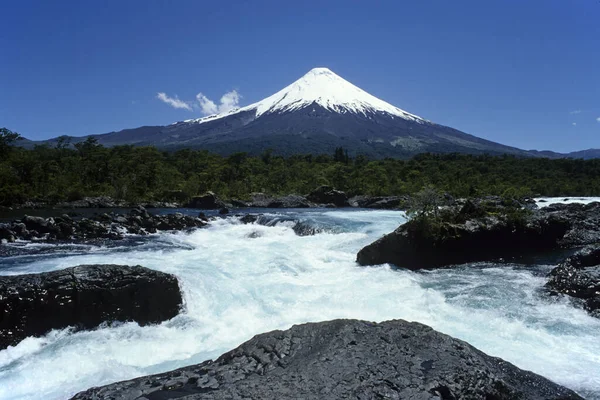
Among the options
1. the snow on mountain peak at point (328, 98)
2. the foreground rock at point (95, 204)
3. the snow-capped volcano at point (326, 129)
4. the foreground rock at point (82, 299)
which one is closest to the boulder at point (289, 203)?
the foreground rock at point (95, 204)

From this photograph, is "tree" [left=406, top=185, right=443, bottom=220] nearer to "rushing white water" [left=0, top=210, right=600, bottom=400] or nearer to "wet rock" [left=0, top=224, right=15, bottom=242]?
"rushing white water" [left=0, top=210, right=600, bottom=400]

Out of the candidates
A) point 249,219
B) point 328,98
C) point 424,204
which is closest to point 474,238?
point 424,204

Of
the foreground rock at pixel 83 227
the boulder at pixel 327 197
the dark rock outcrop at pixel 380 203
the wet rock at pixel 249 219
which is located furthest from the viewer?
the boulder at pixel 327 197

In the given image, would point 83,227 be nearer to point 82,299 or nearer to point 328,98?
point 82,299

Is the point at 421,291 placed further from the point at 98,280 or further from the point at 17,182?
the point at 17,182

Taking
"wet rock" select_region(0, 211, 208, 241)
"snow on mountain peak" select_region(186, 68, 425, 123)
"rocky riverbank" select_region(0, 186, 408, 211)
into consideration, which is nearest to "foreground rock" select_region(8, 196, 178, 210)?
"rocky riverbank" select_region(0, 186, 408, 211)

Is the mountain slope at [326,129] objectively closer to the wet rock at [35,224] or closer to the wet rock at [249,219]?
the wet rock at [249,219]
